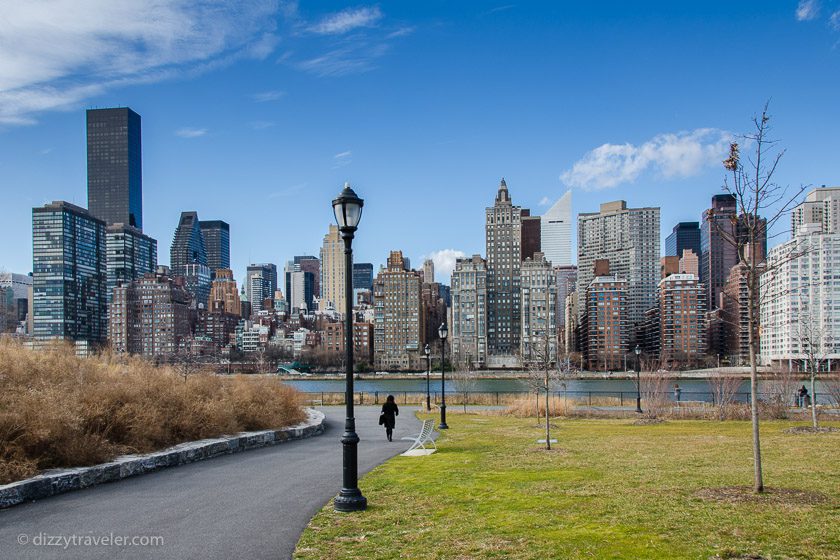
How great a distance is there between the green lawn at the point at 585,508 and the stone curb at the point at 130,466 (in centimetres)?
435

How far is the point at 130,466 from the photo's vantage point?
42.1 feet

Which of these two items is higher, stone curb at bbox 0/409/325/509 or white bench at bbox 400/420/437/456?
stone curb at bbox 0/409/325/509

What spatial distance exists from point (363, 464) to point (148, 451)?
468 cm

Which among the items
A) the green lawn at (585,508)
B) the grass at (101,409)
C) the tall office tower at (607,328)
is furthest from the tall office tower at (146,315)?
the green lawn at (585,508)

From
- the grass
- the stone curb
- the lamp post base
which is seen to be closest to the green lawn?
the lamp post base

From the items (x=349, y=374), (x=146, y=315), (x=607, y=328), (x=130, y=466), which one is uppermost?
(x=349, y=374)

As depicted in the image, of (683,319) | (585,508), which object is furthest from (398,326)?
(585,508)

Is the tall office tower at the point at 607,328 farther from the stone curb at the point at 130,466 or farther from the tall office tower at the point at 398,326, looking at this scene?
the stone curb at the point at 130,466

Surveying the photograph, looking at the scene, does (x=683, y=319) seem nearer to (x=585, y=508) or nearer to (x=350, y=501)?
(x=585, y=508)

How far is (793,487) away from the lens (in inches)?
428

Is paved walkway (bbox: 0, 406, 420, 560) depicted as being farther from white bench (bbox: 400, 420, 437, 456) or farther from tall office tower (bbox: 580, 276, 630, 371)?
tall office tower (bbox: 580, 276, 630, 371)

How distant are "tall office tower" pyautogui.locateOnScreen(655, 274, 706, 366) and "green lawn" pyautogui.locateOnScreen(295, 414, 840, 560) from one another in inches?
6722

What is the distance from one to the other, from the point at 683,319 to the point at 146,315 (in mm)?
142569

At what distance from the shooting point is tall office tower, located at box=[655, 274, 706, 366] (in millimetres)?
179750
